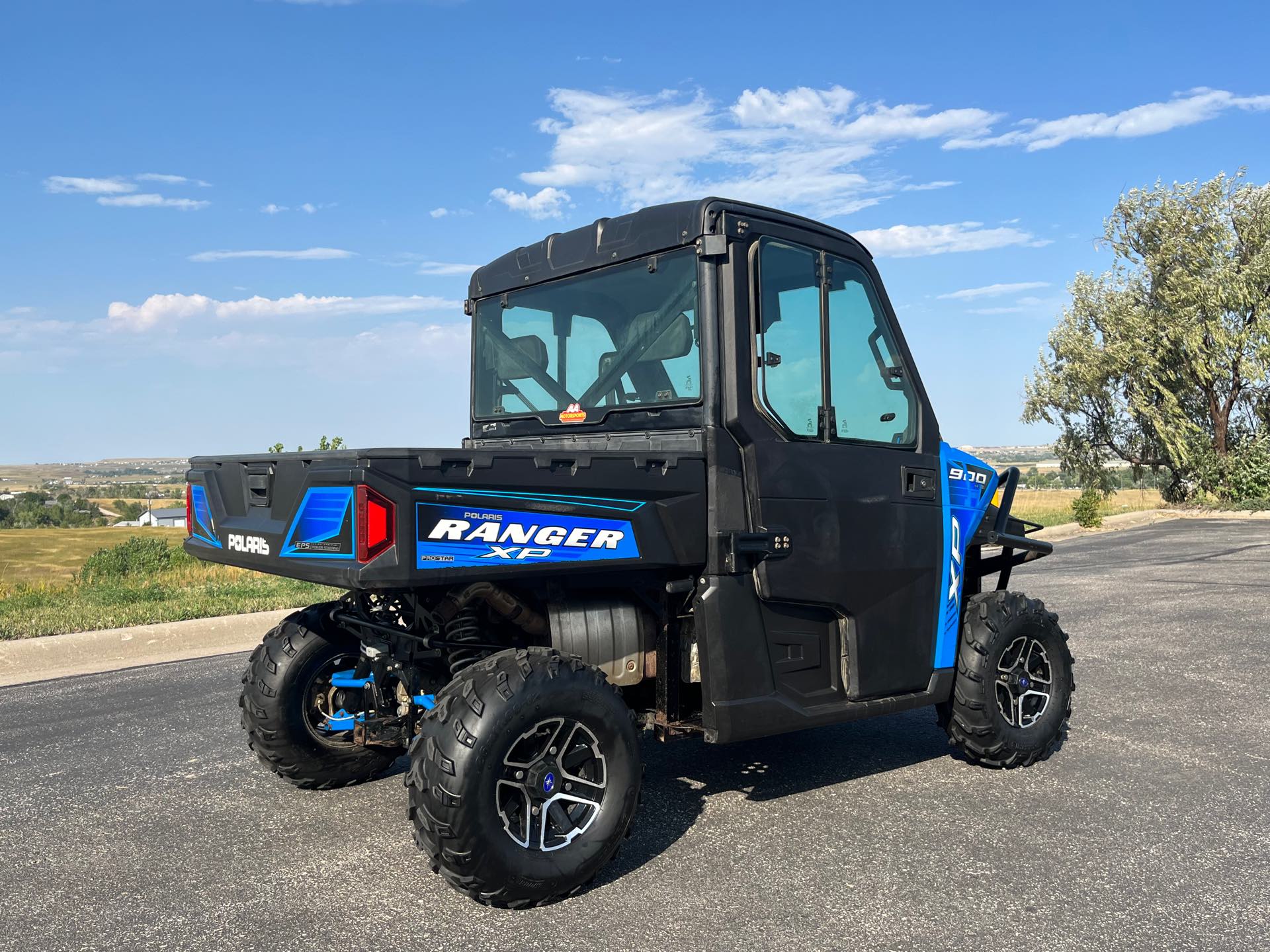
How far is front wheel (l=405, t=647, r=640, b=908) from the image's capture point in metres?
3.60

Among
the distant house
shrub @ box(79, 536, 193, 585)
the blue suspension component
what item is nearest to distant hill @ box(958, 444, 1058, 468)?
the blue suspension component

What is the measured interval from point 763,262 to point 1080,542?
18391mm

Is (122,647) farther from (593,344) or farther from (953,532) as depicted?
(953,532)

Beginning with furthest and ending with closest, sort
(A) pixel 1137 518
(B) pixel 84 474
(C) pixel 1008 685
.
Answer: (B) pixel 84 474, (A) pixel 1137 518, (C) pixel 1008 685

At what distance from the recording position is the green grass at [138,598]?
1002 cm

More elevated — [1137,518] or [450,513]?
[450,513]

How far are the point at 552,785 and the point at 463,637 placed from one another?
0.86 meters

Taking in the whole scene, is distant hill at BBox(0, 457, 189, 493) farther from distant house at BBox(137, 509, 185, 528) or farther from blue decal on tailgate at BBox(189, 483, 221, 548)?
blue decal on tailgate at BBox(189, 483, 221, 548)

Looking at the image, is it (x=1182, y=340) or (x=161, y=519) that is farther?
(x=161, y=519)

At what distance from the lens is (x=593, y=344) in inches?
192

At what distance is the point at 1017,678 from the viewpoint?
17.9ft

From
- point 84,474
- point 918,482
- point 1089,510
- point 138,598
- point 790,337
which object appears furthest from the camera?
point 84,474

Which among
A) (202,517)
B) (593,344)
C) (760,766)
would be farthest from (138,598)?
(593,344)

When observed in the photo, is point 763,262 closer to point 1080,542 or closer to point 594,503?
point 594,503
